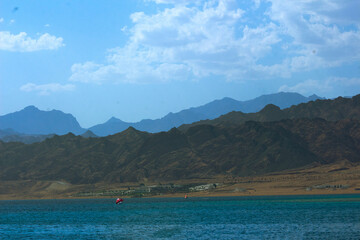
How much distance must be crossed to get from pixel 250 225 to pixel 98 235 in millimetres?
35849

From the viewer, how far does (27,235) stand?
109m

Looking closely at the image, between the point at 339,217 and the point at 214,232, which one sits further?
the point at 339,217

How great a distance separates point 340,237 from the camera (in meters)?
87.0

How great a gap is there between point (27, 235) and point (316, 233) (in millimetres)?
62461

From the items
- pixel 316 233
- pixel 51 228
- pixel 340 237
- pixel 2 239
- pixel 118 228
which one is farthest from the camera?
pixel 51 228

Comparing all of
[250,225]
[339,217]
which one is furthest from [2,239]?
[339,217]

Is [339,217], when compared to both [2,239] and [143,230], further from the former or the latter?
[2,239]

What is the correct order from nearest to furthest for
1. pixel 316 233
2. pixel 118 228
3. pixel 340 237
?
pixel 340 237 < pixel 316 233 < pixel 118 228

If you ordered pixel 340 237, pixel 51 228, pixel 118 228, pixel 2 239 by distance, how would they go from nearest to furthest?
pixel 340 237, pixel 2 239, pixel 118 228, pixel 51 228

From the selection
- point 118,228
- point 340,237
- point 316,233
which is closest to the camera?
point 340,237

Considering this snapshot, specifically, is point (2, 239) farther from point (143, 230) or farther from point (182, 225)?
point (182, 225)

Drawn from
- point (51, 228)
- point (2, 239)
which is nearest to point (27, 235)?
point (2, 239)

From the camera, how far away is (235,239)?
89750 mm

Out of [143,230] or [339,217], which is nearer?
[143,230]
